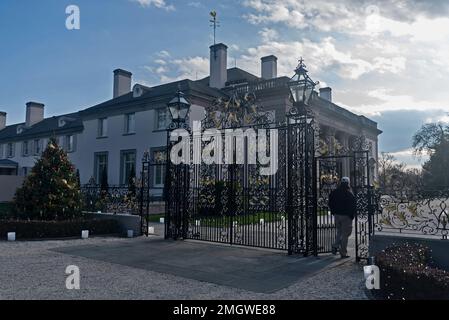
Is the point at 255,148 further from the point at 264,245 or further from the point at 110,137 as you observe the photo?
the point at 110,137

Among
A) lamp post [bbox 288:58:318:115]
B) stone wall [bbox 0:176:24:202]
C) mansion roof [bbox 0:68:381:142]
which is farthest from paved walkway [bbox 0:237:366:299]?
stone wall [bbox 0:176:24:202]

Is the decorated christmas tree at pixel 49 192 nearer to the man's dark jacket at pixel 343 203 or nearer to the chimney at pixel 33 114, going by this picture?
the man's dark jacket at pixel 343 203

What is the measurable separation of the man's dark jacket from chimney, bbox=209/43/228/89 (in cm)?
2024

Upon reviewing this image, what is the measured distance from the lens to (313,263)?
754cm

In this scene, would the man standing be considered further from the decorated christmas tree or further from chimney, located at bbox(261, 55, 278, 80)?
chimney, located at bbox(261, 55, 278, 80)

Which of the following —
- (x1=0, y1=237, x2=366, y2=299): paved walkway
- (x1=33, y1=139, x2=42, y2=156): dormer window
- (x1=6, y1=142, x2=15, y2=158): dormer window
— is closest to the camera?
(x1=0, y1=237, x2=366, y2=299): paved walkway

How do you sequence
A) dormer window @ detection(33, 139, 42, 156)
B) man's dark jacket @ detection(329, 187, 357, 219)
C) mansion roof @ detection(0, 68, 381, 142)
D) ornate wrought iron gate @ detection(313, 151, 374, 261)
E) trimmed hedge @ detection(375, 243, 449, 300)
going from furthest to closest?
dormer window @ detection(33, 139, 42, 156) < mansion roof @ detection(0, 68, 381, 142) < man's dark jacket @ detection(329, 187, 357, 219) < ornate wrought iron gate @ detection(313, 151, 374, 261) < trimmed hedge @ detection(375, 243, 449, 300)

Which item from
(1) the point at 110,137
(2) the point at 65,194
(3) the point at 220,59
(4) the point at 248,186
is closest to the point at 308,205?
(4) the point at 248,186

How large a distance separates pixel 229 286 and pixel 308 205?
3.33 m

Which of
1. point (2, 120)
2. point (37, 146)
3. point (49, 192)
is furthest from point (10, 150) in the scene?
point (49, 192)

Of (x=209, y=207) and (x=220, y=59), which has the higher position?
(x=220, y=59)

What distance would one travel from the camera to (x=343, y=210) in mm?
8172

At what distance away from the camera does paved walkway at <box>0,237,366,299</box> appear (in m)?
5.33
